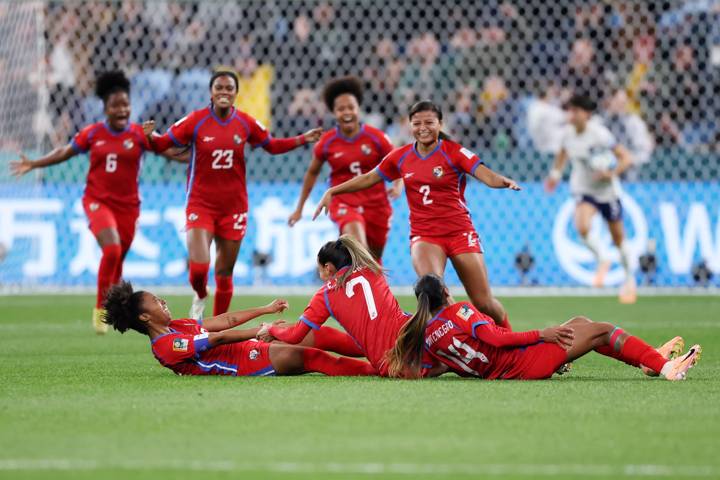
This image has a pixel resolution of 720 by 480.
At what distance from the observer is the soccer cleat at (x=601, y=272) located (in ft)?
55.9

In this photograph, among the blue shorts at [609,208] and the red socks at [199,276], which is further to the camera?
the blue shorts at [609,208]

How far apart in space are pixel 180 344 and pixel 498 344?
1.98 m

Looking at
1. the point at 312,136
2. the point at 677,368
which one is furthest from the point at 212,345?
the point at 312,136

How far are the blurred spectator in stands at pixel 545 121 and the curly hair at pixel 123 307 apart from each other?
12.3 m

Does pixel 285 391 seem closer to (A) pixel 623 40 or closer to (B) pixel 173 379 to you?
(B) pixel 173 379

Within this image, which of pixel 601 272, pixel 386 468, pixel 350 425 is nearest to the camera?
pixel 386 468

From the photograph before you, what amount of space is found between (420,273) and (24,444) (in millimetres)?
4578

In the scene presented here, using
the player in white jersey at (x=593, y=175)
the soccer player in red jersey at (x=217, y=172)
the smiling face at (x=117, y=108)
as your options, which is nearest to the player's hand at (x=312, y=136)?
the soccer player in red jersey at (x=217, y=172)

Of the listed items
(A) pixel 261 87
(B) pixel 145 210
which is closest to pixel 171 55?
(A) pixel 261 87

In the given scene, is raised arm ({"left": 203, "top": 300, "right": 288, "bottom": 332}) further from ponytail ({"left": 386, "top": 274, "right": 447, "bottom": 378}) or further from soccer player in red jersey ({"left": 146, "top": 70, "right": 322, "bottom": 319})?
soccer player in red jersey ({"left": 146, "top": 70, "right": 322, "bottom": 319})

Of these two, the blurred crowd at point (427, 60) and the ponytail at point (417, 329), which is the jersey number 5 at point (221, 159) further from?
the blurred crowd at point (427, 60)

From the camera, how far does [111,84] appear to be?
492 inches

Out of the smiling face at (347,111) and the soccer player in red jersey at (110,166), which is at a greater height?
the smiling face at (347,111)

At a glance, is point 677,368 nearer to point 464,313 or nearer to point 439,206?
point 464,313
